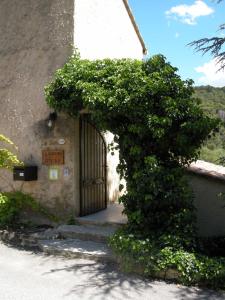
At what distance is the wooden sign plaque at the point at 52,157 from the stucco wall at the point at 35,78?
0.12 m

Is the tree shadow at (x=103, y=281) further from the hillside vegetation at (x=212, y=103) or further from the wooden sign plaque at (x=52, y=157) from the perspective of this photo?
the hillside vegetation at (x=212, y=103)

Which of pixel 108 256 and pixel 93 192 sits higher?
A: pixel 93 192

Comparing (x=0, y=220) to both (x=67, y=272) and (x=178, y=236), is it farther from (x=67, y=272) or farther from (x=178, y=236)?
(x=178, y=236)

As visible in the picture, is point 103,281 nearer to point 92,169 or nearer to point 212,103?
point 92,169

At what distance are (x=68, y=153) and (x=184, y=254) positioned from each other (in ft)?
12.5

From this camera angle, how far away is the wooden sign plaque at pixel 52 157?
9.50 metres

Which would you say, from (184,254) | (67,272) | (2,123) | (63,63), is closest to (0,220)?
(2,123)

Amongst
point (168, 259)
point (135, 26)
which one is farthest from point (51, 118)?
point (135, 26)

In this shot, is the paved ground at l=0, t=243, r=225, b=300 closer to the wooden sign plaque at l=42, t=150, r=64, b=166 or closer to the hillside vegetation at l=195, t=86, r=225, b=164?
the wooden sign plaque at l=42, t=150, r=64, b=166

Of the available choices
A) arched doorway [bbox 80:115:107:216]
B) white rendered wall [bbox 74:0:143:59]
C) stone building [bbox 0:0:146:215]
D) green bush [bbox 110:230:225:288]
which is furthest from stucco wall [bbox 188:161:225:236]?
white rendered wall [bbox 74:0:143:59]

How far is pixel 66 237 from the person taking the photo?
8695 mm

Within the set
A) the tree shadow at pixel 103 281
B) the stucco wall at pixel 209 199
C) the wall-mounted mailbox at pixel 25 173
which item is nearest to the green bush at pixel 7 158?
the wall-mounted mailbox at pixel 25 173

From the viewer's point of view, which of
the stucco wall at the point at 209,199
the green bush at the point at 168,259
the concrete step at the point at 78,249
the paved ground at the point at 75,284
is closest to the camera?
the paved ground at the point at 75,284

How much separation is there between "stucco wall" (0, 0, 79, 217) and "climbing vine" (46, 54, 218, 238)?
1.43m
